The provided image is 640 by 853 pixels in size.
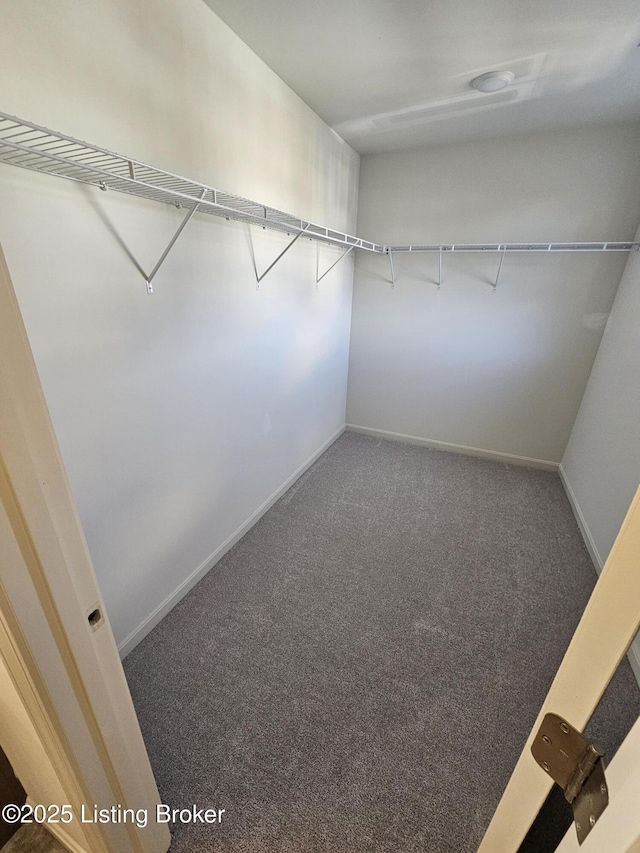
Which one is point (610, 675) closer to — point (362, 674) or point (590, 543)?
point (362, 674)

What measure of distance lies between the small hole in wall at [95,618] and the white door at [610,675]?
0.80m

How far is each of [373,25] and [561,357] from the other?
95.9 inches

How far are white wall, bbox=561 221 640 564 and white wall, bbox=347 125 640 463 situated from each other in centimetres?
22

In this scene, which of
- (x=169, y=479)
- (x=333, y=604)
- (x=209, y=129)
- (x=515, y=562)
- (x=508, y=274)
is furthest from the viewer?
(x=508, y=274)

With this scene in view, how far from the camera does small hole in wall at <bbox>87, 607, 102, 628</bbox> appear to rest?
75cm

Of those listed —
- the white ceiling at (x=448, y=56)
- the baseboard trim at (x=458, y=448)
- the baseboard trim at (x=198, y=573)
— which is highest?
the white ceiling at (x=448, y=56)

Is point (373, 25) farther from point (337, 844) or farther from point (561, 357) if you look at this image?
point (337, 844)

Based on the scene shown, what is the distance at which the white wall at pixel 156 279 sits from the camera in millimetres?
1040

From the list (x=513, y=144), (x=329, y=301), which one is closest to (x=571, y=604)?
(x=329, y=301)

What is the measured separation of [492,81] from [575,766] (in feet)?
8.36

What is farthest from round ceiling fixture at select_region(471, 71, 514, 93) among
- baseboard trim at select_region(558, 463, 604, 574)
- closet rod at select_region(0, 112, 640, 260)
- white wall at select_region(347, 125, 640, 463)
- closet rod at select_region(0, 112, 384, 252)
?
baseboard trim at select_region(558, 463, 604, 574)

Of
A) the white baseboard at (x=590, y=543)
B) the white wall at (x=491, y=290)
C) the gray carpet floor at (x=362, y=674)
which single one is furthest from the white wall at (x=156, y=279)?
the white baseboard at (x=590, y=543)

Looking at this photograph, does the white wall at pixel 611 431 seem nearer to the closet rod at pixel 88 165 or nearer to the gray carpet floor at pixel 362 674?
the gray carpet floor at pixel 362 674

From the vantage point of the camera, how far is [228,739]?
133cm
